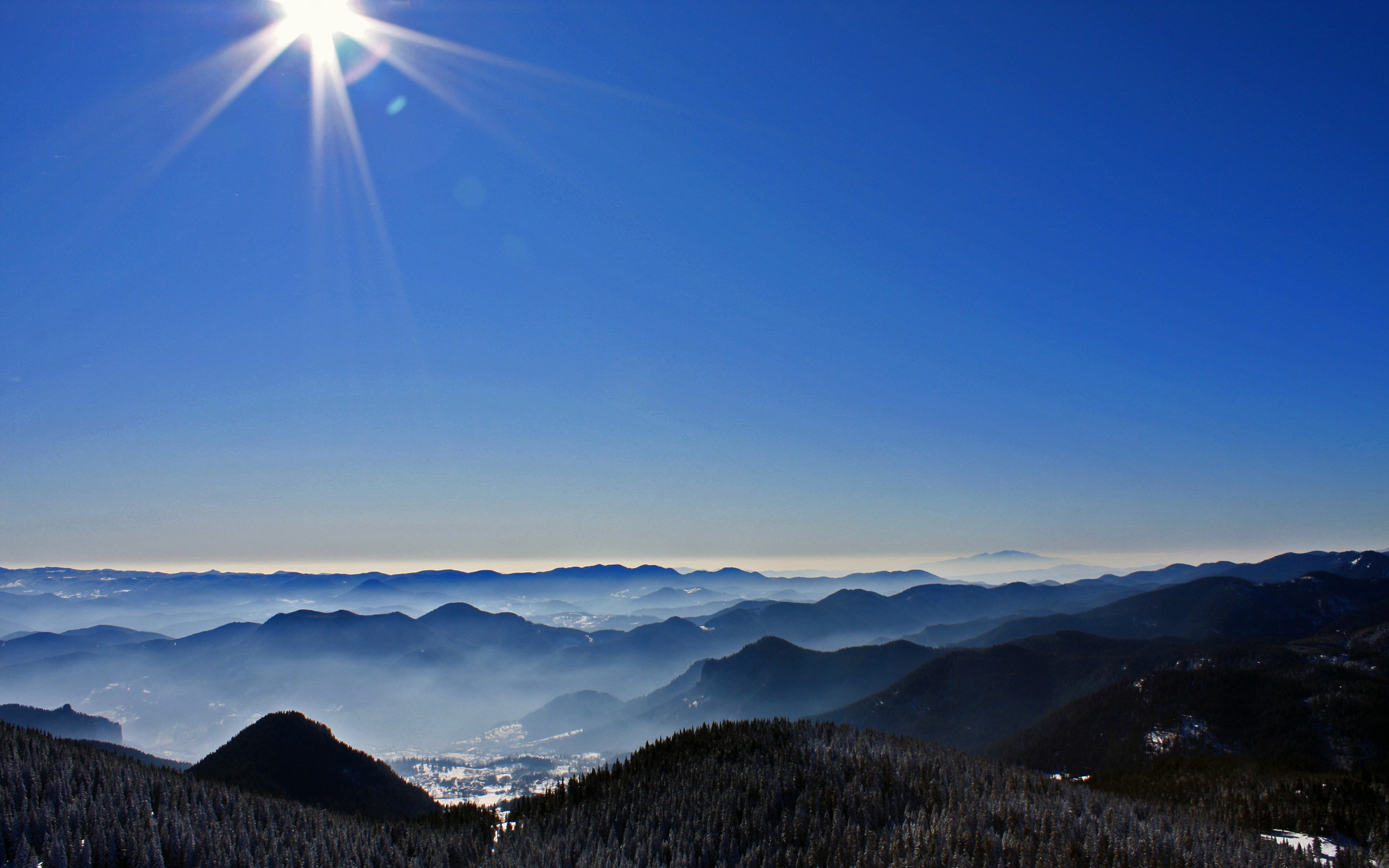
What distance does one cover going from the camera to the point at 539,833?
75.5 ft

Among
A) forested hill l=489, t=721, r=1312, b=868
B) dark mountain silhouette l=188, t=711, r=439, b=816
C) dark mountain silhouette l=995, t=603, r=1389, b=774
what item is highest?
forested hill l=489, t=721, r=1312, b=868

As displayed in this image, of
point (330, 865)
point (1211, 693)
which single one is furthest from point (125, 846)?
point (1211, 693)

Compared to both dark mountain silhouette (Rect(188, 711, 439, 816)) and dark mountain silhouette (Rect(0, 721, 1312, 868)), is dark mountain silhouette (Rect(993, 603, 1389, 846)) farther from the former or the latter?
dark mountain silhouette (Rect(188, 711, 439, 816))

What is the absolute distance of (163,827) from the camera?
16.7m

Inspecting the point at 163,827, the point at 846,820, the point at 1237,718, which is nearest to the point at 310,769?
the point at 163,827

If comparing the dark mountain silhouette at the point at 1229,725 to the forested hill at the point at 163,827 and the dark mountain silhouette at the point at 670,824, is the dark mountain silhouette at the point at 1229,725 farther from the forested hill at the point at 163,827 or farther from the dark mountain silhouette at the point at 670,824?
the forested hill at the point at 163,827

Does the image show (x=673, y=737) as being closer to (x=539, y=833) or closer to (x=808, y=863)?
(x=539, y=833)

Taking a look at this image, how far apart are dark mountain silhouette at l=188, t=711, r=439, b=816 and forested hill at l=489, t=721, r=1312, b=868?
118 m

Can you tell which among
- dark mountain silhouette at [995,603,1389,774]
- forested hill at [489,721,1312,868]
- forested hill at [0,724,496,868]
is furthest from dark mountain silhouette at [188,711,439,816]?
dark mountain silhouette at [995,603,1389,774]

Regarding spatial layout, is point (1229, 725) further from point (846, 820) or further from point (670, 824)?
point (670, 824)

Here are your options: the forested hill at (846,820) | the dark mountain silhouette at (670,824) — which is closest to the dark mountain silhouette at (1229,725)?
the forested hill at (846,820)

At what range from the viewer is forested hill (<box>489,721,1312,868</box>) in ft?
59.1

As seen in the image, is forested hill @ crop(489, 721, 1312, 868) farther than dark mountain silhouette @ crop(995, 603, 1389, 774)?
No

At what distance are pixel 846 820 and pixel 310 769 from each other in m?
158
